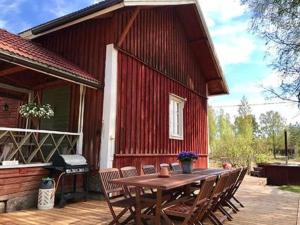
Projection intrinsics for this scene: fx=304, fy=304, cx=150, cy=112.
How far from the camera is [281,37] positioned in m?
10.7

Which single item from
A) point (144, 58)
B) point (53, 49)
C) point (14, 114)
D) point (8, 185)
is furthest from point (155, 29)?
point (8, 185)

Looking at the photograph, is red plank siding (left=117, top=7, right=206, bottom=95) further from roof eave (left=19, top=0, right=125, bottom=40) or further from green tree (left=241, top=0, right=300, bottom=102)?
green tree (left=241, top=0, right=300, bottom=102)

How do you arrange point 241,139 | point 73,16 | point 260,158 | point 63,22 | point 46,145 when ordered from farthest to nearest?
1. point 241,139
2. point 260,158
3. point 46,145
4. point 63,22
5. point 73,16

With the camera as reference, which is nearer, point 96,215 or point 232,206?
point 96,215

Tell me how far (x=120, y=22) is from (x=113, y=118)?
245 cm

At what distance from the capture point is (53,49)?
28.5ft

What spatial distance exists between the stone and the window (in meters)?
5.25

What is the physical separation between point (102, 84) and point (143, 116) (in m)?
1.79

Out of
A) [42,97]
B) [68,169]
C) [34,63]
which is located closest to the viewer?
[34,63]

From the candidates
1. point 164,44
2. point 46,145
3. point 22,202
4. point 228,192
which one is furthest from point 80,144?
point 164,44

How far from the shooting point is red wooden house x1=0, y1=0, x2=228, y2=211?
6.26 m

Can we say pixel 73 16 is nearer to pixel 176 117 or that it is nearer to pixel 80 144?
pixel 80 144

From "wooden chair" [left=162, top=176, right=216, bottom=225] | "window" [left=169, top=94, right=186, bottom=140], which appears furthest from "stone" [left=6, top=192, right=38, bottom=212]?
"window" [left=169, top=94, right=186, bottom=140]

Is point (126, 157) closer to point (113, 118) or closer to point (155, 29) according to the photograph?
point (113, 118)
